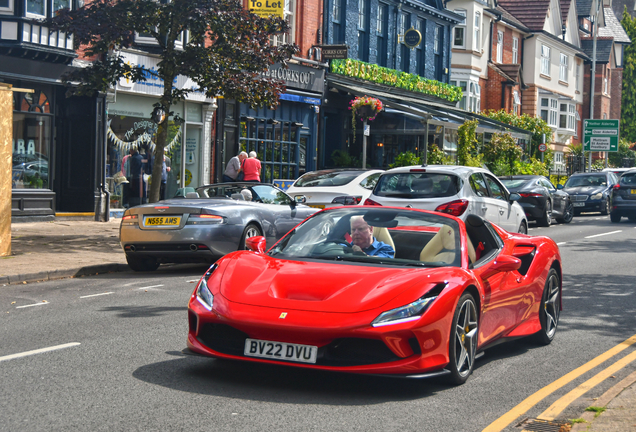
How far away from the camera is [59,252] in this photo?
13883mm

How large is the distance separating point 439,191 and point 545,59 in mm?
44030

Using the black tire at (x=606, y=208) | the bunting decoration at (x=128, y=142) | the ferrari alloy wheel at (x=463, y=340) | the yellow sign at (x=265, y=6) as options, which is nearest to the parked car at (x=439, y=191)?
the ferrari alloy wheel at (x=463, y=340)

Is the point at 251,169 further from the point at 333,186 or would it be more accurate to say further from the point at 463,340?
the point at 463,340

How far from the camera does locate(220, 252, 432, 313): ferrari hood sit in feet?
17.5

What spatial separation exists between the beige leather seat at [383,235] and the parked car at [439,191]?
7123 mm

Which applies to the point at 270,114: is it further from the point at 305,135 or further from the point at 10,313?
the point at 10,313

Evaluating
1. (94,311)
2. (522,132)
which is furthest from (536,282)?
(522,132)

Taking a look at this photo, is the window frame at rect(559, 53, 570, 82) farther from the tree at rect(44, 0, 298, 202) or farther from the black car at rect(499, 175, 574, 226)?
the tree at rect(44, 0, 298, 202)

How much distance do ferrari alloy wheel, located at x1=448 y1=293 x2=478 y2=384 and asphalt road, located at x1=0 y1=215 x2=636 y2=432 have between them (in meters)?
0.12

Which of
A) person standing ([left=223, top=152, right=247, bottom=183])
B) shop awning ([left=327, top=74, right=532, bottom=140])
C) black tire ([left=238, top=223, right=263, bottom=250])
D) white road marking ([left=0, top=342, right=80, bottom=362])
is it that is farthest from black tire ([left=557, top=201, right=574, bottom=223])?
white road marking ([left=0, top=342, right=80, bottom=362])

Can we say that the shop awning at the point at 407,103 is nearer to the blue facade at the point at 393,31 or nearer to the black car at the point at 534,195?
the blue facade at the point at 393,31

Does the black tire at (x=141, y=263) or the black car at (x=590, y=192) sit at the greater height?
the black car at (x=590, y=192)

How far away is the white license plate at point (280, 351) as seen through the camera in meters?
5.20

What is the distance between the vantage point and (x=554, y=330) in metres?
7.60
